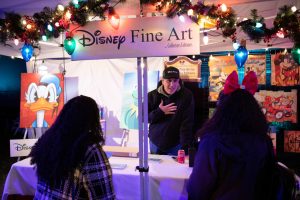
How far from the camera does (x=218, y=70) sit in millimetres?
4891

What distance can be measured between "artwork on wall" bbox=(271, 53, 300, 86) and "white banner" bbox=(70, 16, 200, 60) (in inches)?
123

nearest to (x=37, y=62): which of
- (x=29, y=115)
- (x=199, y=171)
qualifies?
(x=29, y=115)

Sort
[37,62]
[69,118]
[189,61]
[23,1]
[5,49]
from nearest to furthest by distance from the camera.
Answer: [69,118], [23,1], [5,49], [189,61], [37,62]

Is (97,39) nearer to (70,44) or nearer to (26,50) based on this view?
(70,44)

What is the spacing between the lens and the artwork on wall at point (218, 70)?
4.80 m

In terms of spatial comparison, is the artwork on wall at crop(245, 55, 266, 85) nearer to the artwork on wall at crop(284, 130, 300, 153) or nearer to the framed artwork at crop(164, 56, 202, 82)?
the framed artwork at crop(164, 56, 202, 82)

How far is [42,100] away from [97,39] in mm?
3011

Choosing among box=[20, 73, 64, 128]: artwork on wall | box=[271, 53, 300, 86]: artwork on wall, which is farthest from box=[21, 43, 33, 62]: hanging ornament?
box=[271, 53, 300, 86]: artwork on wall

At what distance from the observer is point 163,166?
2604mm

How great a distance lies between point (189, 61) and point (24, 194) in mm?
3155

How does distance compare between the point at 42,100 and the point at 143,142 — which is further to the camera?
the point at 42,100

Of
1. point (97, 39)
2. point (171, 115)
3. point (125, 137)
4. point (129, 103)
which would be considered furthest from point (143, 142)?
point (125, 137)

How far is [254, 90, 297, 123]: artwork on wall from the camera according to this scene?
4852mm

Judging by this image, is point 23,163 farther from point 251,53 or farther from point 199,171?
point 251,53
